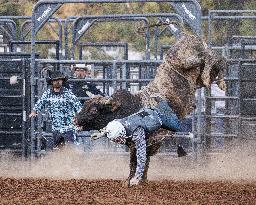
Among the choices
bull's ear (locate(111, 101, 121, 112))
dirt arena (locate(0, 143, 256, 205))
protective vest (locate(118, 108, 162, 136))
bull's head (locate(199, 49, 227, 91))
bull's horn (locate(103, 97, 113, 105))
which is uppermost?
bull's head (locate(199, 49, 227, 91))

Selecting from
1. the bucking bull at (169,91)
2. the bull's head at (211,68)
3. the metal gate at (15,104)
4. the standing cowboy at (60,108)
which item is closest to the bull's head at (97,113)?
the bucking bull at (169,91)

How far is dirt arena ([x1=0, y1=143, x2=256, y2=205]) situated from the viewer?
9812 mm

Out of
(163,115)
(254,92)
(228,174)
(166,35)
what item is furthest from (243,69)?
(166,35)

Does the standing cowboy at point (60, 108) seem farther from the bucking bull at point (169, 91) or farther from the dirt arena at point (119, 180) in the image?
the bucking bull at point (169, 91)

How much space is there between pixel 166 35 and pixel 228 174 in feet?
53.1

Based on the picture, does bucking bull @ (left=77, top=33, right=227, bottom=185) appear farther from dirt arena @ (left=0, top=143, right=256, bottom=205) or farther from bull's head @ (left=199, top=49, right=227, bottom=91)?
dirt arena @ (left=0, top=143, right=256, bottom=205)

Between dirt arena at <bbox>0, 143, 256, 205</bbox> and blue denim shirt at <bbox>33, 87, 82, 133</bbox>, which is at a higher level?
blue denim shirt at <bbox>33, 87, 82, 133</bbox>

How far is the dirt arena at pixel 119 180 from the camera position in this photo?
9.81m

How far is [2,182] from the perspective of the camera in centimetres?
1184

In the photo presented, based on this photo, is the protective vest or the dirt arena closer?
the dirt arena

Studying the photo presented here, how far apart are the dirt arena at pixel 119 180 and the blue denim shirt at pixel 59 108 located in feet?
1.30

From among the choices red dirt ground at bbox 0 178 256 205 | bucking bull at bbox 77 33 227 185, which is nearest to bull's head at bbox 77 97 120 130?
bucking bull at bbox 77 33 227 185

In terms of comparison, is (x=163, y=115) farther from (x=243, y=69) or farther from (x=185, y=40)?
(x=243, y=69)

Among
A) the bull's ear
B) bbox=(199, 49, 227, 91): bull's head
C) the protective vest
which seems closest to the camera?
the protective vest
